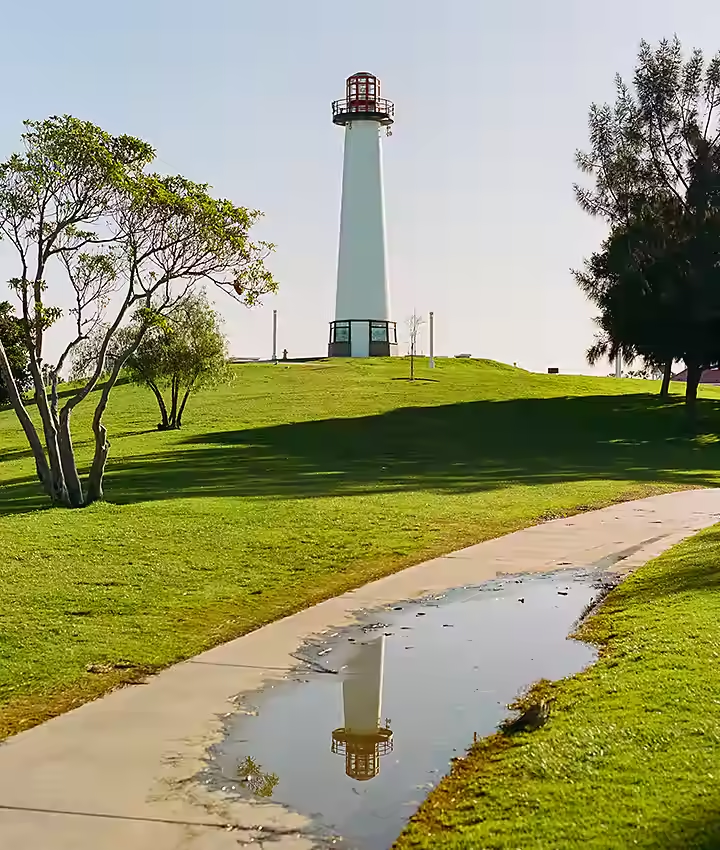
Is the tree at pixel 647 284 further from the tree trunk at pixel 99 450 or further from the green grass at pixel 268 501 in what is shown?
the tree trunk at pixel 99 450

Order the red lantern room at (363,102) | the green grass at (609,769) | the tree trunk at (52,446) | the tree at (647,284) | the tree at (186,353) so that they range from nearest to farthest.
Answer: the green grass at (609,769) → the tree trunk at (52,446) → the tree at (186,353) → the tree at (647,284) → the red lantern room at (363,102)

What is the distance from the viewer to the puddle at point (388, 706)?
5.83 meters

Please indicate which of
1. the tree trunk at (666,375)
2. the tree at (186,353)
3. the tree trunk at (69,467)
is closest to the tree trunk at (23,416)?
the tree trunk at (69,467)

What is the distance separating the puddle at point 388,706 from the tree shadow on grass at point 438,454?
36.9 feet

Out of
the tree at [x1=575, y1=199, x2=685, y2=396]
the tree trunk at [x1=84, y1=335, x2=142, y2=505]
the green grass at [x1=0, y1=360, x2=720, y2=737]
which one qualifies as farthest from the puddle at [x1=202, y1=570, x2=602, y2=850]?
the tree at [x1=575, y1=199, x2=685, y2=396]

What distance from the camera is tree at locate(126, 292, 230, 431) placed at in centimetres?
3994

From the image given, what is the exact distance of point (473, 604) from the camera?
11.2m

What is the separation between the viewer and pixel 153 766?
622 centimetres

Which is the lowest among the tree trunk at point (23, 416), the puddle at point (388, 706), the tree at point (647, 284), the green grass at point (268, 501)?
the puddle at point (388, 706)

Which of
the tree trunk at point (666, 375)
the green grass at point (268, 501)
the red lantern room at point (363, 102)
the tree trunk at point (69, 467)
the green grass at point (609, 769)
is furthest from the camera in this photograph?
the red lantern room at point (363, 102)

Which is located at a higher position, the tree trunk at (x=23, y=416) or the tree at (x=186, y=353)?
the tree at (x=186, y=353)

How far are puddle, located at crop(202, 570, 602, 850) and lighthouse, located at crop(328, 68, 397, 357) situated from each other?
5922cm

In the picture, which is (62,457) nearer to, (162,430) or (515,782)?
(515,782)

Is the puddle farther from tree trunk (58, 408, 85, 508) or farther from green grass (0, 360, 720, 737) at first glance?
tree trunk (58, 408, 85, 508)
